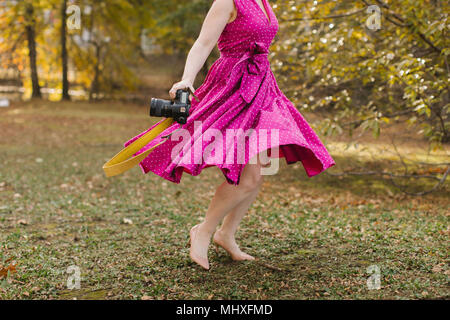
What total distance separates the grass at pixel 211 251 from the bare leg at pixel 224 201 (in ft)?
0.55

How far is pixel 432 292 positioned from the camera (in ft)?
9.33

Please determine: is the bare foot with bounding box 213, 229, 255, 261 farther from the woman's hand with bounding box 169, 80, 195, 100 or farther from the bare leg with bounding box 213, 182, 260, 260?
the woman's hand with bounding box 169, 80, 195, 100

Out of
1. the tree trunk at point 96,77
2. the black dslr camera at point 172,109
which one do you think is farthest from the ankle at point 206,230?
the tree trunk at point 96,77

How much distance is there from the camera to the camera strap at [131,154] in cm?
295

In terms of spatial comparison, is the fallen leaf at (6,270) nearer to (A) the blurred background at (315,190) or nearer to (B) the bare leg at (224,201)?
(A) the blurred background at (315,190)

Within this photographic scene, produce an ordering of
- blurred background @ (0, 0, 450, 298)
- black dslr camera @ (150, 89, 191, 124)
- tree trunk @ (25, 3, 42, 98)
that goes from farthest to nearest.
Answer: tree trunk @ (25, 3, 42, 98) → blurred background @ (0, 0, 450, 298) → black dslr camera @ (150, 89, 191, 124)

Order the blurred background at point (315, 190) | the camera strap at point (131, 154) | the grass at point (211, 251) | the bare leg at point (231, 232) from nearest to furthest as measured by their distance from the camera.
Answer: the camera strap at point (131, 154)
the grass at point (211, 251)
the blurred background at point (315, 190)
the bare leg at point (231, 232)

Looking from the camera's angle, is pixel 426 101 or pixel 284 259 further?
pixel 426 101

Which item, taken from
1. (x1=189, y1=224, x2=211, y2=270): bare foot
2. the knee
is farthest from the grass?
the knee

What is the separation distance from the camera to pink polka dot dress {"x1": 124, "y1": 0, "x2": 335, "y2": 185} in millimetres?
2871

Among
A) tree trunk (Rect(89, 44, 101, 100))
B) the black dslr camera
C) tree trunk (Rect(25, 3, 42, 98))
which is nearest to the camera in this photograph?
the black dslr camera

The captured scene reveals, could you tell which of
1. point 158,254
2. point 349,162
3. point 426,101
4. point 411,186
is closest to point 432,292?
point 158,254
